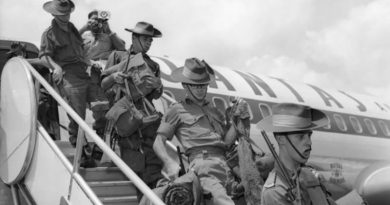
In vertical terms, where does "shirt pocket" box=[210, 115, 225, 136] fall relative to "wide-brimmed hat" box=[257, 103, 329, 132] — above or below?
below

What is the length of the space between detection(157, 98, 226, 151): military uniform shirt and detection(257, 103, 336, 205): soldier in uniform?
47.9 inches

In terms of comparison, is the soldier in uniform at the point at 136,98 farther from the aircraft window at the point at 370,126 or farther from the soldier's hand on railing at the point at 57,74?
the aircraft window at the point at 370,126

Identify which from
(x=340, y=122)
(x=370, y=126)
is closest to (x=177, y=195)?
(x=340, y=122)

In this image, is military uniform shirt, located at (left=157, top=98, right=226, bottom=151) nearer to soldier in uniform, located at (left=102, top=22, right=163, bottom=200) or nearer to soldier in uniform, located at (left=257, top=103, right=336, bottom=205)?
soldier in uniform, located at (left=102, top=22, right=163, bottom=200)

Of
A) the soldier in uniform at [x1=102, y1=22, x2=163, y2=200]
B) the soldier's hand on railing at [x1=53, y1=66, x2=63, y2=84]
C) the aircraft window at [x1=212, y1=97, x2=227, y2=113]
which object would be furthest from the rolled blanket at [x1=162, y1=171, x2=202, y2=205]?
the aircraft window at [x1=212, y1=97, x2=227, y2=113]

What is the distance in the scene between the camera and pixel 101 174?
16.7 ft

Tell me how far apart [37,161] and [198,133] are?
4.80 ft

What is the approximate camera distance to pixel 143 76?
5.40 metres

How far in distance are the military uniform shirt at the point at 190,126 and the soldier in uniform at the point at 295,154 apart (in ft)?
3.99

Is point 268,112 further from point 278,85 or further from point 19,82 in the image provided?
point 19,82

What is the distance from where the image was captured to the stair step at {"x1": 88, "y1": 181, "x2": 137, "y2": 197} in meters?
4.85

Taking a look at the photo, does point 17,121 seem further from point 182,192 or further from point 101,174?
point 182,192

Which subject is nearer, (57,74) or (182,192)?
(182,192)

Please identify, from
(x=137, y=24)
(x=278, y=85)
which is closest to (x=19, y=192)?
(x=137, y=24)
